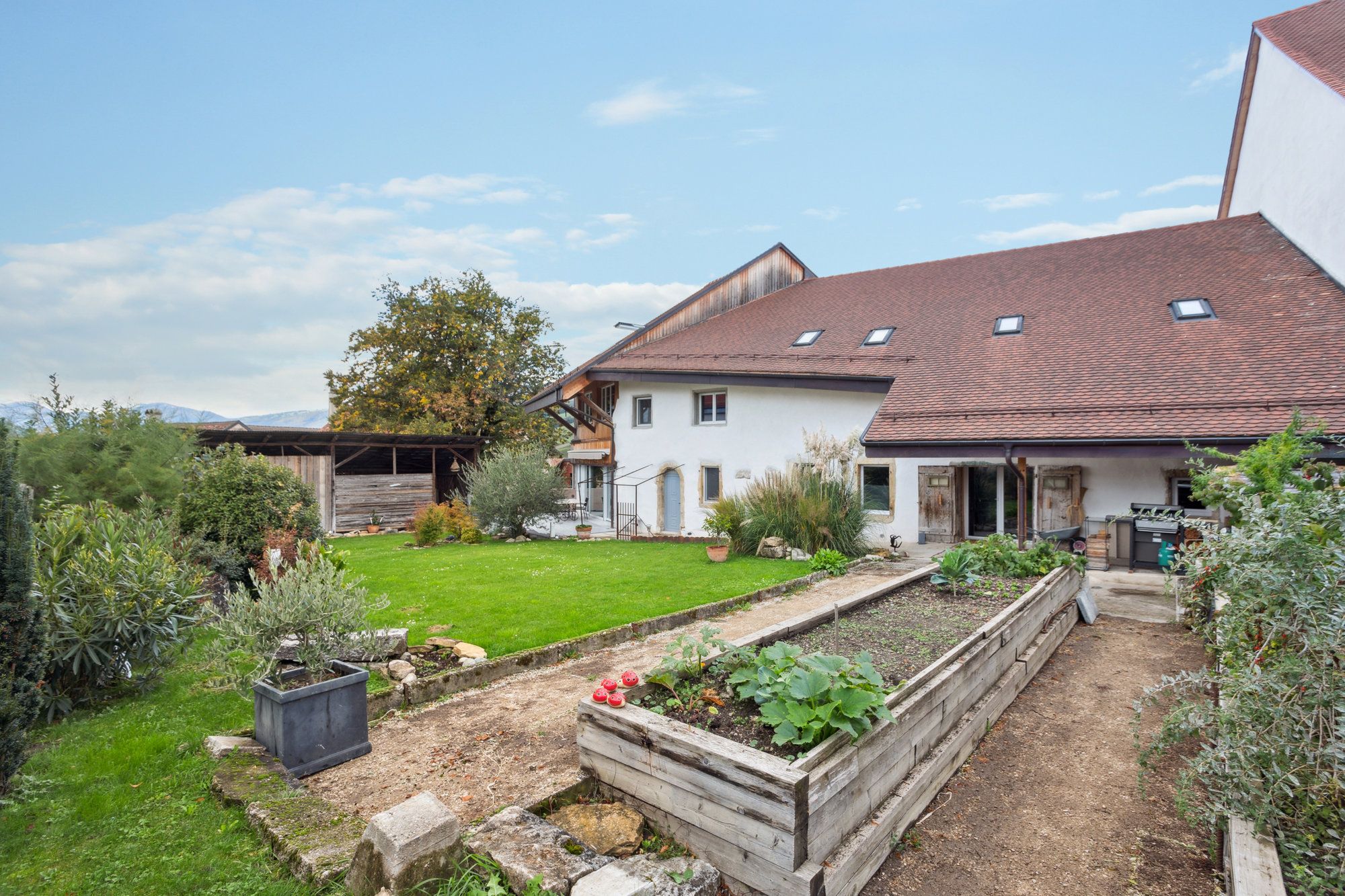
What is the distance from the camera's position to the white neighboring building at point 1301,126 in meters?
9.73

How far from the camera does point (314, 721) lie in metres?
3.41

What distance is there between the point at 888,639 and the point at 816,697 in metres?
2.10

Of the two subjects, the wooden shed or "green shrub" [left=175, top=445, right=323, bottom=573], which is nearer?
"green shrub" [left=175, top=445, right=323, bottom=573]

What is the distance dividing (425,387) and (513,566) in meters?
16.5

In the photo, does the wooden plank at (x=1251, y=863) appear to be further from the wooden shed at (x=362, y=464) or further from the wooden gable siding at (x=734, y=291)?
the wooden shed at (x=362, y=464)

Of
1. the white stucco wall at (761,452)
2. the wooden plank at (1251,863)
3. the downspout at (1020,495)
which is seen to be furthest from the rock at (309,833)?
the white stucco wall at (761,452)

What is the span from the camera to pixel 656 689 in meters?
3.48

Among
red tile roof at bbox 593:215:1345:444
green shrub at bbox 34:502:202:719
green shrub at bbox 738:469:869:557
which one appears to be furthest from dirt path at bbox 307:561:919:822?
red tile roof at bbox 593:215:1345:444

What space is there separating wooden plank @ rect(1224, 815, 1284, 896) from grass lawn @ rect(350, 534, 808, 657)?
15.0ft

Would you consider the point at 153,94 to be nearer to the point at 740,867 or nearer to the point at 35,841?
the point at 35,841

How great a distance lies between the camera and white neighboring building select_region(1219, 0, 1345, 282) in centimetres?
973

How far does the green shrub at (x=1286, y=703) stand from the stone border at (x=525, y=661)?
4.03 metres

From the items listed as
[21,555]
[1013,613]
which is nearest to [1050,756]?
[1013,613]

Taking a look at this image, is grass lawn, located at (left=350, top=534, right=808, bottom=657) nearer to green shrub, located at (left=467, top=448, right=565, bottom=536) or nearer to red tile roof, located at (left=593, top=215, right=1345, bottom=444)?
green shrub, located at (left=467, top=448, right=565, bottom=536)
